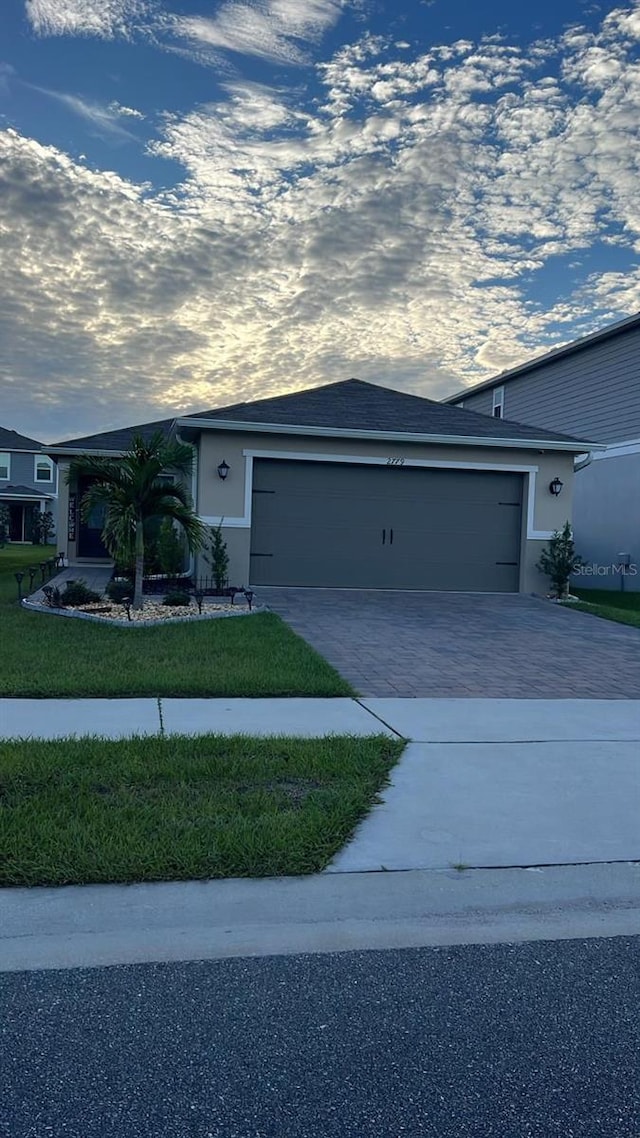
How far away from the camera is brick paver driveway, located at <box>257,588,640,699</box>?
8.64 metres

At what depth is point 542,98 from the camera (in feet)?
47.2

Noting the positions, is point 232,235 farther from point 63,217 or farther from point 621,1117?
point 621,1117

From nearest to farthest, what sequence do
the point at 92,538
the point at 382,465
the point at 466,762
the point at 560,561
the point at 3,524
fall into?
the point at 466,762
the point at 560,561
the point at 382,465
the point at 92,538
the point at 3,524

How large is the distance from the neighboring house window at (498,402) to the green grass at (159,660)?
A: 18.5m

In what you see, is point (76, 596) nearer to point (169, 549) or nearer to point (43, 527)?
point (169, 549)

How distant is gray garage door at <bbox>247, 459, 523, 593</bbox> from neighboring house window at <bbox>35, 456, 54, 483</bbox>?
3259 centimetres

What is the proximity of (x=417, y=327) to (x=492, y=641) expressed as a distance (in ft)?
40.5

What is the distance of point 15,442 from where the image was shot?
1812 inches

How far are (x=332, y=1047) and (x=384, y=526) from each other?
14.2 metres

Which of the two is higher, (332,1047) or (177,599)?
(177,599)

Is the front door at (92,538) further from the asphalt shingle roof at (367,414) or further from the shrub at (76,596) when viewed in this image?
the shrub at (76,596)

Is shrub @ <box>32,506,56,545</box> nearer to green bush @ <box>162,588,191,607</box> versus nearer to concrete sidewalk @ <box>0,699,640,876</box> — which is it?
green bush @ <box>162,588,191,607</box>

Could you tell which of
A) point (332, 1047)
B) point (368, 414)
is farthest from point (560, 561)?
point (332, 1047)
